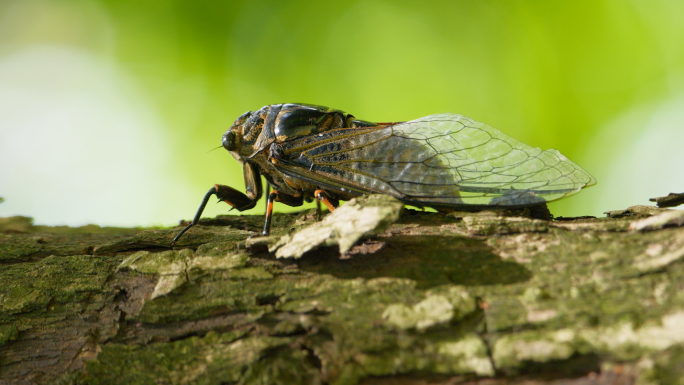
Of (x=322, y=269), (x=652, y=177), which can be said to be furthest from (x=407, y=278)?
(x=652, y=177)

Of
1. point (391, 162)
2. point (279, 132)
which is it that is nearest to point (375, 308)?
point (391, 162)

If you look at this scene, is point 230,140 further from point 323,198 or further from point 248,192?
point 323,198

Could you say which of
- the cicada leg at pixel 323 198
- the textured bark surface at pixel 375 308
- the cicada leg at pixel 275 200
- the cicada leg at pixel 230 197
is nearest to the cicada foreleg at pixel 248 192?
the cicada leg at pixel 230 197

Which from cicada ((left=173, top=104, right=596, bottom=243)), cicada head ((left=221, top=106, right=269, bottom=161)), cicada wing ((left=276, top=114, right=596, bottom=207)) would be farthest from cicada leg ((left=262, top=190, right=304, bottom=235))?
cicada head ((left=221, top=106, right=269, bottom=161))

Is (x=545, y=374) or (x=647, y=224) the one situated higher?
(x=647, y=224)

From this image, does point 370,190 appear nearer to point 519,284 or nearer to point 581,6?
point 519,284

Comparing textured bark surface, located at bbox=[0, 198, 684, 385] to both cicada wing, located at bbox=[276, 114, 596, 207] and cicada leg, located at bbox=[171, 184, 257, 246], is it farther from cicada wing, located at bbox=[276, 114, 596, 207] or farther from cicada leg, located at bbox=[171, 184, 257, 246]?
cicada leg, located at bbox=[171, 184, 257, 246]
